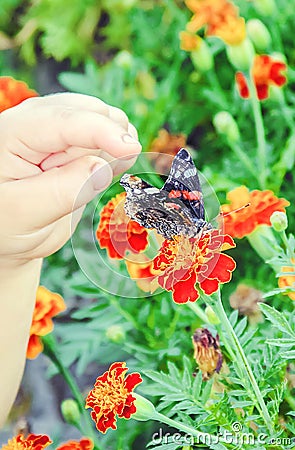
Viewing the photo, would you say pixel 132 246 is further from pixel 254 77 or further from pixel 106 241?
pixel 254 77

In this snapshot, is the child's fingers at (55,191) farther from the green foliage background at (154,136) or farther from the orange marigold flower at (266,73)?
the orange marigold flower at (266,73)

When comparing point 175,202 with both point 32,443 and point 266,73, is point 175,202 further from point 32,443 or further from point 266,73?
point 266,73

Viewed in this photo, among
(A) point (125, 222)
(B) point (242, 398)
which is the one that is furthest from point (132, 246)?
(B) point (242, 398)

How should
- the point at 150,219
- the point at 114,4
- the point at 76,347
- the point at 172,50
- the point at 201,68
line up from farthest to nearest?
the point at 114,4, the point at 172,50, the point at 201,68, the point at 76,347, the point at 150,219

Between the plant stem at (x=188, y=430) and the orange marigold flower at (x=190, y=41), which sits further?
the orange marigold flower at (x=190, y=41)

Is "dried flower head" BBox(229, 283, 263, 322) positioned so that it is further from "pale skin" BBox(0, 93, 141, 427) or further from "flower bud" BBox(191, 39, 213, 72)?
"flower bud" BBox(191, 39, 213, 72)

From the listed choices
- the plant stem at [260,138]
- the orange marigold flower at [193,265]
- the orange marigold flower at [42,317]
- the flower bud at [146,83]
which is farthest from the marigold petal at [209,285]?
the flower bud at [146,83]

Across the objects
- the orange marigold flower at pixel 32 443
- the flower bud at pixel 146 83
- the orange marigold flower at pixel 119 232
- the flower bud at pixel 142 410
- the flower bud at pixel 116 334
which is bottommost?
the flower bud at pixel 146 83
